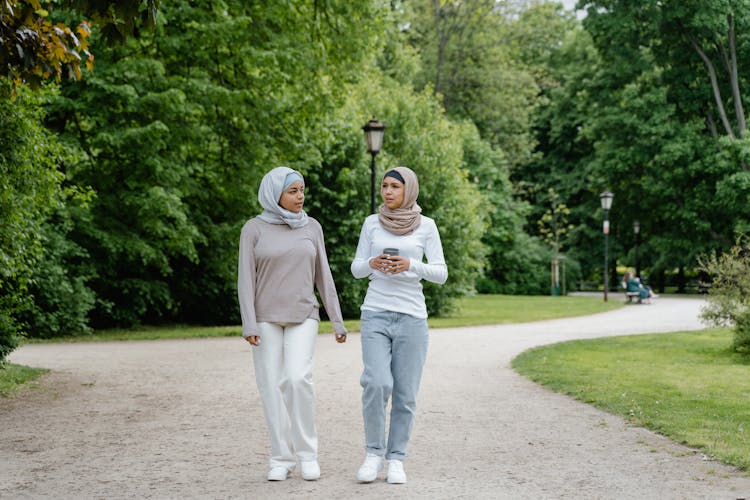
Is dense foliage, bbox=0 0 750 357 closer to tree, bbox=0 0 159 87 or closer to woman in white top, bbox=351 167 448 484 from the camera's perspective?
tree, bbox=0 0 159 87

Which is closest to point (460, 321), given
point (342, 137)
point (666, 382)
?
point (342, 137)

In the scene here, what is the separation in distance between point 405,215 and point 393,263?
0.37 meters

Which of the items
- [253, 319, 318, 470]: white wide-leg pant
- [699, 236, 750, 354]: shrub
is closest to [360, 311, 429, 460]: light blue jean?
[253, 319, 318, 470]: white wide-leg pant

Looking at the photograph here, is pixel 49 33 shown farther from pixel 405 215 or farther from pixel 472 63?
pixel 472 63

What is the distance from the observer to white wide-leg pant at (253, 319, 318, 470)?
18.8 ft

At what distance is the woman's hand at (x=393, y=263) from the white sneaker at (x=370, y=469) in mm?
1181

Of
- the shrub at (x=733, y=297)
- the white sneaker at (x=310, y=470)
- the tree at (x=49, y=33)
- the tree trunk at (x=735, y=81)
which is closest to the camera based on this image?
the white sneaker at (x=310, y=470)

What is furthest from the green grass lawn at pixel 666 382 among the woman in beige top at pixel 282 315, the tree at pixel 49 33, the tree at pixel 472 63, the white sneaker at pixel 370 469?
the tree at pixel 472 63

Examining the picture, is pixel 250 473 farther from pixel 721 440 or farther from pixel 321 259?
pixel 721 440

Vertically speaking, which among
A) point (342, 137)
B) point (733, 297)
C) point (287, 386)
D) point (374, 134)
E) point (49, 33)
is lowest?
point (287, 386)

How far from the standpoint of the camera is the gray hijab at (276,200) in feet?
19.0

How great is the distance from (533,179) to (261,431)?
46.2m

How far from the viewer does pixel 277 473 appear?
5719 mm

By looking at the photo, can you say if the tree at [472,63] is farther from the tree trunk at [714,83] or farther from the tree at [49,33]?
the tree at [49,33]
